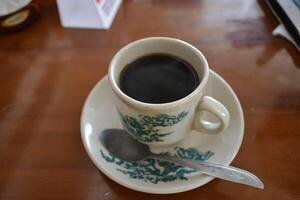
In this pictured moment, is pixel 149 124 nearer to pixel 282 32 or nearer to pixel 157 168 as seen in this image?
pixel 157 168

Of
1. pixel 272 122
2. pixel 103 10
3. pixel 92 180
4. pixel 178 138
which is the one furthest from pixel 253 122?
pixel 103 10

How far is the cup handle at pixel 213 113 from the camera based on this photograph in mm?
445

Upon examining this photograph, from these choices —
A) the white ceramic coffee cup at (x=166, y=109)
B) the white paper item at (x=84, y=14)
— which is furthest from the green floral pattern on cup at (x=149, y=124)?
the white paper item at (x=84, y=14)

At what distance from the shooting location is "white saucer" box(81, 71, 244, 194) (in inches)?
17.1

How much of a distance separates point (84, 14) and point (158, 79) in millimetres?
279

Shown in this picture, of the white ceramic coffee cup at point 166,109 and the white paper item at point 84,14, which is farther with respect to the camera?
the white paper item at point 84,14

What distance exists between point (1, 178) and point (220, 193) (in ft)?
1.01

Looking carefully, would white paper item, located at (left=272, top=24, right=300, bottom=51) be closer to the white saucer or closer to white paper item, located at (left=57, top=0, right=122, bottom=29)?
the white saucer

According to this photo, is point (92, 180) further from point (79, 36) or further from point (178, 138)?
point (79, 36)

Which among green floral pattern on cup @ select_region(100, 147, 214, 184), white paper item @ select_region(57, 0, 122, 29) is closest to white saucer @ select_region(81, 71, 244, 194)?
green floral pattern on cup @ select_region(100, 147, 214, 184)

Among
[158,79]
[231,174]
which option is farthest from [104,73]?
[231,174]

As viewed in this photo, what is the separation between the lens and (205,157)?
0.47 meters

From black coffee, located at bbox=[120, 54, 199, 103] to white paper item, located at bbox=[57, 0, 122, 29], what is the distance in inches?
8.2

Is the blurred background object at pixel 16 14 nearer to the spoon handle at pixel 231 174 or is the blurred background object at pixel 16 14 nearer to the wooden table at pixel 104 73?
the wooden table at pixel 104 73
